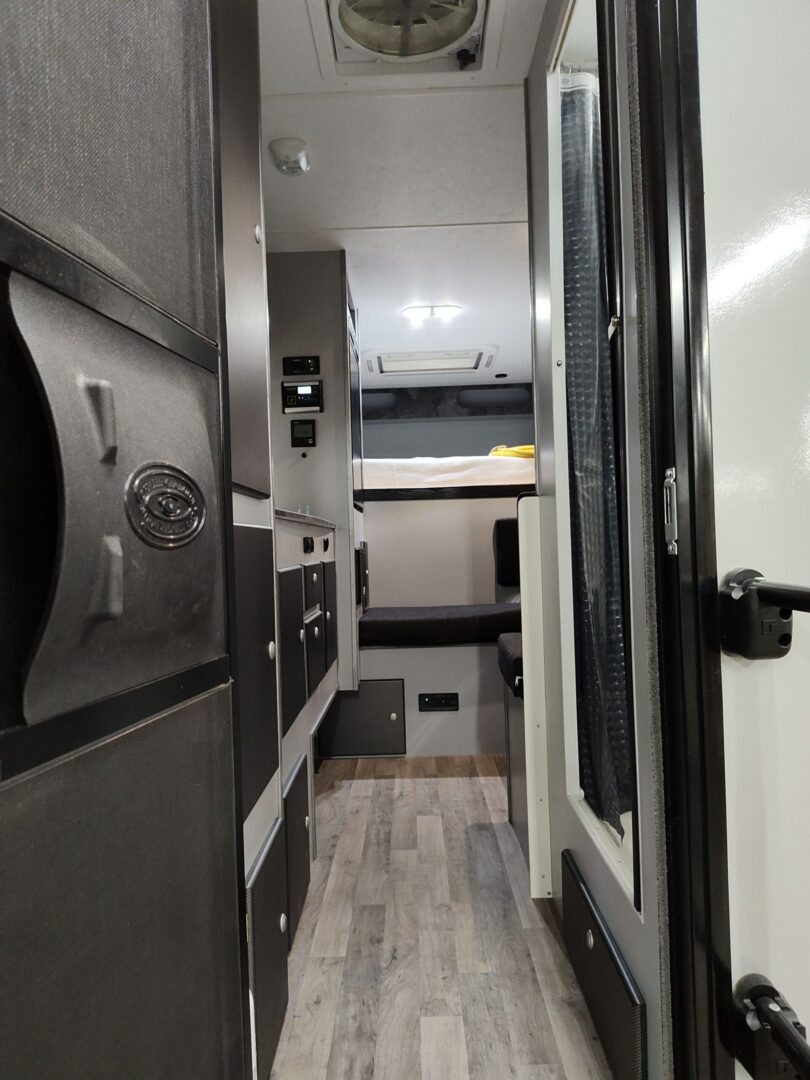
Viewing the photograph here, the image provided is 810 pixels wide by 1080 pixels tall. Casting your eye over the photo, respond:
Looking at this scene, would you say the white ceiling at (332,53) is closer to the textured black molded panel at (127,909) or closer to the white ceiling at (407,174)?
the white ceiling at (407,174)

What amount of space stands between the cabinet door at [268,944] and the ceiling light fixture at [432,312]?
2958 millimetres

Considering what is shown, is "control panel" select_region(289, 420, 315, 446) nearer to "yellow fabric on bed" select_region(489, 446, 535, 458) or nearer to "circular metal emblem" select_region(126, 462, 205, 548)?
"yellow fabric on bed" select_region(489, 446, 535, 458)

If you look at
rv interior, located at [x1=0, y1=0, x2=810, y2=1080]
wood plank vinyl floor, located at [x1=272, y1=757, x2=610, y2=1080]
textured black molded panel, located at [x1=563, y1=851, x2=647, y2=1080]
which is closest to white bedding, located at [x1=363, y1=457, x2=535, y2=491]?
rv interior, located at [x1=0, y1=0, x2=810, y2=1080]

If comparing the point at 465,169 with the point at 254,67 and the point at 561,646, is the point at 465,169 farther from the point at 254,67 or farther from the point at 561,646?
the point at 561,646

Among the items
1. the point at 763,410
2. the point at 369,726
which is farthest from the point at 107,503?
the point at 369,726

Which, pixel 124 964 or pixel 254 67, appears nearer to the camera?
pixel 124 964

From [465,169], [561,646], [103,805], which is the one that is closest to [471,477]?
A: [465,169]

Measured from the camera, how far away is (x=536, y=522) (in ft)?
5.42

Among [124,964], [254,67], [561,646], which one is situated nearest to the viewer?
[124,964]

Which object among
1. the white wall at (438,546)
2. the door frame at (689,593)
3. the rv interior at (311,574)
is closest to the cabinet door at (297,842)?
the rv interior at (311,574)

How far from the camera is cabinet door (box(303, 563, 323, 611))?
187cm

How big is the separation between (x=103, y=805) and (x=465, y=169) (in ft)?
7.55

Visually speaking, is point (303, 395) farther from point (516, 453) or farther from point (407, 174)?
point (516, 453)

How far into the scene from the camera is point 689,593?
2.69 ft
